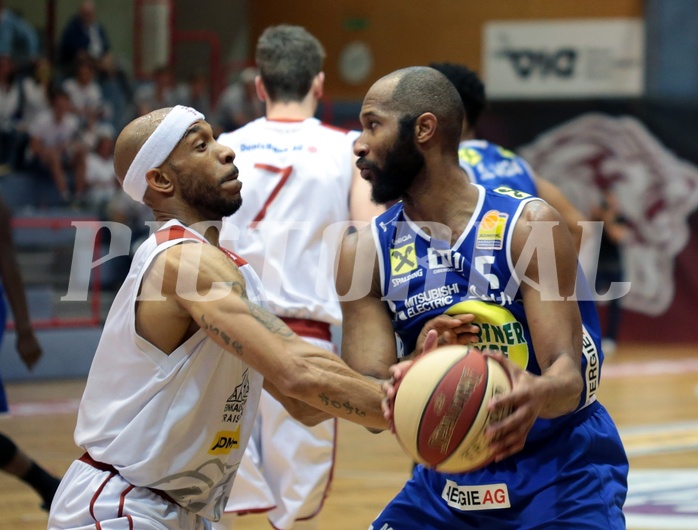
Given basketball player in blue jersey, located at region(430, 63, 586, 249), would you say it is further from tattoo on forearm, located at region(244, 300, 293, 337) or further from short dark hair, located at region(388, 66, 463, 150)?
tattoo on forearm, located at region(244, 300, 293, 337)

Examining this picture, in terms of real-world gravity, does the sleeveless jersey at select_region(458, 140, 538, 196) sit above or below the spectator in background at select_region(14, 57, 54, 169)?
above

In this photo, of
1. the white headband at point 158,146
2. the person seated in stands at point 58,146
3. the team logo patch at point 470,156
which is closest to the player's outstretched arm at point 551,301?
the white headband at point 158,146

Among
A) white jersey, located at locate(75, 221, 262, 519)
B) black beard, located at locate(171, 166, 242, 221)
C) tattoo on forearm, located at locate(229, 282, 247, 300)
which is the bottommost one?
white jersey, located at locate(75, 221, 262, 519)

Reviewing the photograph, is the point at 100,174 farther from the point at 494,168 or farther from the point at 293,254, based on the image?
the point at 293,254

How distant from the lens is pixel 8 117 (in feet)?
45.2

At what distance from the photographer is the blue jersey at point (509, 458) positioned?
3.27 m

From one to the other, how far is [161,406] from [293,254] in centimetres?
197

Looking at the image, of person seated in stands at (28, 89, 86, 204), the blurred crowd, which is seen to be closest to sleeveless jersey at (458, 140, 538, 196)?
the blurred crowd

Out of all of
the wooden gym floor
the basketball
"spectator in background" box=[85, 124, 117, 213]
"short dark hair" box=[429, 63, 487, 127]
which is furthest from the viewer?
"spectator in background" box=[85, 124, 117, 213]

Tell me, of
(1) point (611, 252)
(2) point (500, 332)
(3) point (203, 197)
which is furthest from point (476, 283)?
(1) point (611, 252)

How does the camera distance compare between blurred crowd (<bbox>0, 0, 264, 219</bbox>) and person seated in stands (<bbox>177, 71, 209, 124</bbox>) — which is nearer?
blurred crowd (<bbox>0, 0, 264, 219</bbox>)

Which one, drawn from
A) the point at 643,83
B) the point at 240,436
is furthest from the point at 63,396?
the point at 643,83

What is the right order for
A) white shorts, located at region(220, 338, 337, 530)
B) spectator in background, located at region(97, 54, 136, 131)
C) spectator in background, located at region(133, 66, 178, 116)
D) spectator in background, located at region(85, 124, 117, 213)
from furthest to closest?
spectator in background, located at region(97, 54, 136, 131), spectator in background, located at region(133, 66, 178, 116), spectator in background, located at region(85, 124, 117, 213), white shorts, located at region(220, 338, 337, 530)

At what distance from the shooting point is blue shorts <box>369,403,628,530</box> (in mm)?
3246
